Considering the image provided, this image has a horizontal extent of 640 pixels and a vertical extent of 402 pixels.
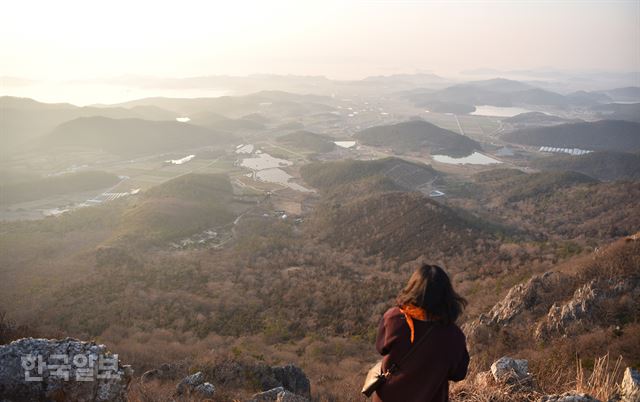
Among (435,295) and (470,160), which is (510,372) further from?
(470,160)

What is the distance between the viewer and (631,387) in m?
4.26

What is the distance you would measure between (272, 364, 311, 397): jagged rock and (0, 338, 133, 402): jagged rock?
541 cm

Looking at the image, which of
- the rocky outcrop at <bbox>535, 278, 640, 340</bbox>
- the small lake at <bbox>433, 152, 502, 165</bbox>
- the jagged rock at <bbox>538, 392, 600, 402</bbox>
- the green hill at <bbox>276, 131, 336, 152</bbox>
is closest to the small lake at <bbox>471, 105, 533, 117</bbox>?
the small lake at <bbox>433, 152, 502, 165</bbox>

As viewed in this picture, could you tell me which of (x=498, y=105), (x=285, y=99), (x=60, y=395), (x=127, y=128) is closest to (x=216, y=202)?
(x=60, y=395)

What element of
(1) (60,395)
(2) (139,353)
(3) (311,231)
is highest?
(1) (60,395)

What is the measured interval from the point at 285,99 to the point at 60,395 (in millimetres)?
175917

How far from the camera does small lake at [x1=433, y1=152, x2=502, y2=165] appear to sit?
257 ft

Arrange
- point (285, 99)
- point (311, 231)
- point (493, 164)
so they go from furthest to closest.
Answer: point (285, 99), point (493, 164), point (311, 231)

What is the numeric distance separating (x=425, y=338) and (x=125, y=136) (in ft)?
307

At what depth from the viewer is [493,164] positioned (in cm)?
7706

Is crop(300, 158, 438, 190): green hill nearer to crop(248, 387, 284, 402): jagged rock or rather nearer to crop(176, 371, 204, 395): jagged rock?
crop(176, 371, 204, 395): jagged rock

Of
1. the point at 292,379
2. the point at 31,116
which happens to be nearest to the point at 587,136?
the point at 292,379

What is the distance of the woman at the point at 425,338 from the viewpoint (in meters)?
3.12

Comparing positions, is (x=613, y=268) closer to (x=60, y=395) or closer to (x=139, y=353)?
(x=60, y=395)
